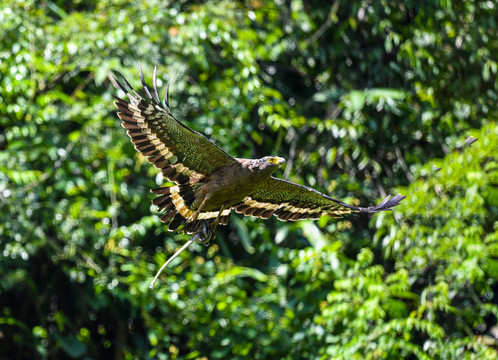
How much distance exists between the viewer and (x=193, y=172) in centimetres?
379

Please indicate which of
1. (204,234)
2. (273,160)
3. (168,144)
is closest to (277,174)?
(204,234)

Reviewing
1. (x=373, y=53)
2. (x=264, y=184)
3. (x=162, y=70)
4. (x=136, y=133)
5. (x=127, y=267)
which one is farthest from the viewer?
(x=373, y=53)

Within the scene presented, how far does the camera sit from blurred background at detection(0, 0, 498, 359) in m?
5.63

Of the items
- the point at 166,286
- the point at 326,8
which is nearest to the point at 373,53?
the point at 326,8

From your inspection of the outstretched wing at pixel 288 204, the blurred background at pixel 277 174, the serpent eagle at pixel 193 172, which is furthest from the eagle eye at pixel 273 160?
the blurred background at pixel 277 174

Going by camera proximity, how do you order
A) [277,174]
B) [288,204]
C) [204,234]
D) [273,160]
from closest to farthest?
[273,160] < [204,234] < [288,204] < [277,174]

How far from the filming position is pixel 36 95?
21.0ft

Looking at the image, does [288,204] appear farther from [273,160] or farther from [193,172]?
[273,160]

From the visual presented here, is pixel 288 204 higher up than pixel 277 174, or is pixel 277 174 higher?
pixel 288 204

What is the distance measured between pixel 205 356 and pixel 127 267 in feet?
3.13

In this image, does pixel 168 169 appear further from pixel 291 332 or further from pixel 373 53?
pixel 373 53

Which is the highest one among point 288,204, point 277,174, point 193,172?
point 193,172

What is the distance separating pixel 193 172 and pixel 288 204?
0.68 meters

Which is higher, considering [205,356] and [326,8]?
[326,8]
